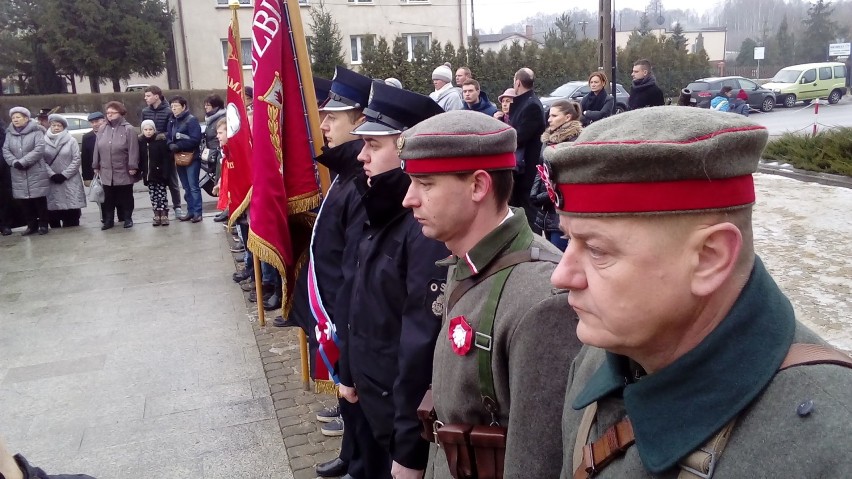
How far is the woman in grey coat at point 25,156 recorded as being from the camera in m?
10.6

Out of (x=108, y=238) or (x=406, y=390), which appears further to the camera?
(x=108, y=238)

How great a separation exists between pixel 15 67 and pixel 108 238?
27152 millimetres

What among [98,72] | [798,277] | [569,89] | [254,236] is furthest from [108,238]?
[98,72]

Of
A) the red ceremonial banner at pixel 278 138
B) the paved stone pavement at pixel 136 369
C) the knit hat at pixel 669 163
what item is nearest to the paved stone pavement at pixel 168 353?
the paved stone pavement at pixel 136 369

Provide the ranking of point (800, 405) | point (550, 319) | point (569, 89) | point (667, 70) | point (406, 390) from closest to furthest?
point (800, 405) < point (550, 319) < point (406, 390) < point (569, 89) < point (667, 70)

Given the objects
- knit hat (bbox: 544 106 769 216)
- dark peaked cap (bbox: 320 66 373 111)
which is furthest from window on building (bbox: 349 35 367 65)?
knit hat (bbox: 544 106 769 216)

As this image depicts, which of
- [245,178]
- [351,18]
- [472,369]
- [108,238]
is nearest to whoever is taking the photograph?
[472,369]

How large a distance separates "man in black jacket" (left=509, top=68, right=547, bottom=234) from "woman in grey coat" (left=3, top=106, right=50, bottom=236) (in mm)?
7568

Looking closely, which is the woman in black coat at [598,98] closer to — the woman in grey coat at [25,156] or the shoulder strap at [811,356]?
the woman in grey coat at [25,156]

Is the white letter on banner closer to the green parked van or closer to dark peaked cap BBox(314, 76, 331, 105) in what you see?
dark peaked cap BBox(314, 76, 331, 105)

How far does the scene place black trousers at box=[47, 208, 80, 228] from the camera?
37.9 ft

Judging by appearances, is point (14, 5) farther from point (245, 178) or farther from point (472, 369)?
point (472, 369)

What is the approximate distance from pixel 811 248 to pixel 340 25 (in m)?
33.8

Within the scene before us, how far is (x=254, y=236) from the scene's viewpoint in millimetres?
4570
